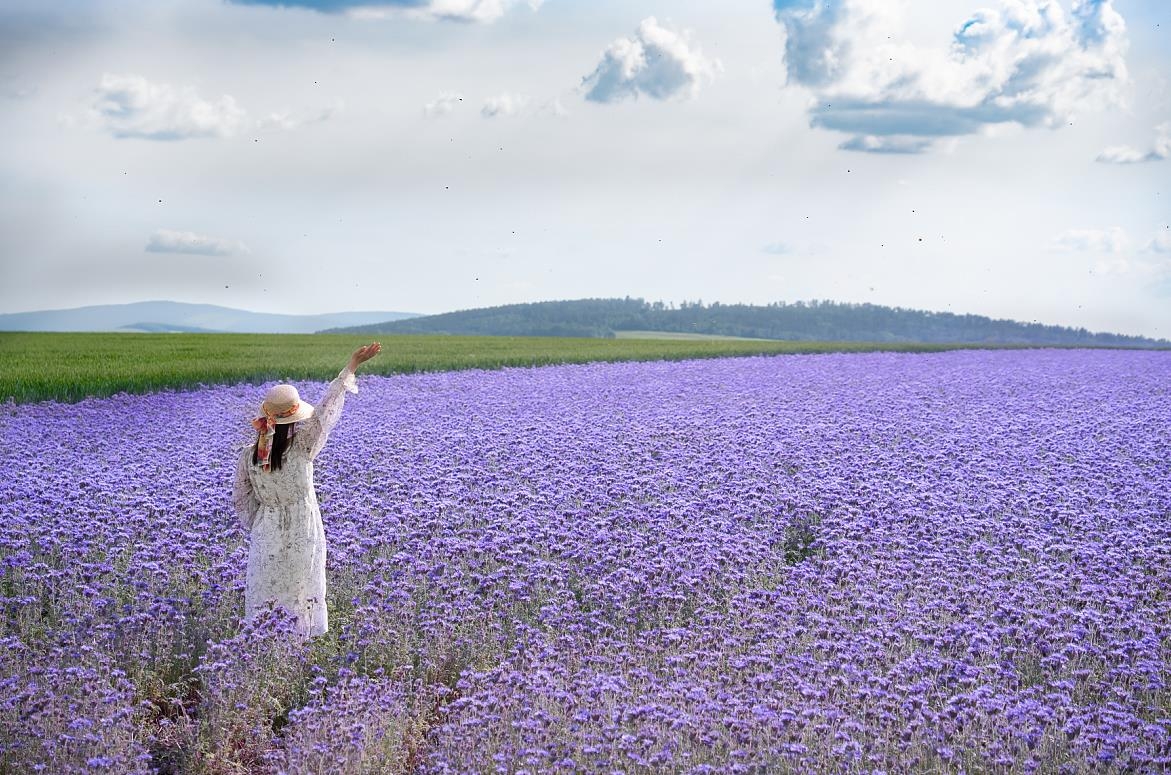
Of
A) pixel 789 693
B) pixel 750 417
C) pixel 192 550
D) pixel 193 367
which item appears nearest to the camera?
pixel 789 693

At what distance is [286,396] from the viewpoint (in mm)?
5594

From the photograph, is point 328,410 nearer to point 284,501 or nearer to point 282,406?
point 282,406

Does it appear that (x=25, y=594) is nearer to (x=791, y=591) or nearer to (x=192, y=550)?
(x=192, y=550)

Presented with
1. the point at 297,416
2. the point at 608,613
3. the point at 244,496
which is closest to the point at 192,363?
the point at 244,496

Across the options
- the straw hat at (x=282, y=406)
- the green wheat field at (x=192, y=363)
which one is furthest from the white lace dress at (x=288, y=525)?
the green wheat field at (x=192, y=363)

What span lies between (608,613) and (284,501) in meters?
2.02

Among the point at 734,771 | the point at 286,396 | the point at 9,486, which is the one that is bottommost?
the point at 734,771

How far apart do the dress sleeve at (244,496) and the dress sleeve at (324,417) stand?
0.37m

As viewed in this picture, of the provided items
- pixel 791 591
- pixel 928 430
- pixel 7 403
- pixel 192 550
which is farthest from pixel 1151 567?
pixel 7 403

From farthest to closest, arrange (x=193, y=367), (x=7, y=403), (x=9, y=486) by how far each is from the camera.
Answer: (x=193, y=367), (x=7, y=403), (x=9, y=486)

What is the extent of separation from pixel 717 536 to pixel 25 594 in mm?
4493

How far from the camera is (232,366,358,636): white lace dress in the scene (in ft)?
18.6

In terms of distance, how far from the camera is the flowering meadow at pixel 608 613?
449cm

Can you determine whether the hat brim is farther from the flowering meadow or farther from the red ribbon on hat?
the flowering meadow
